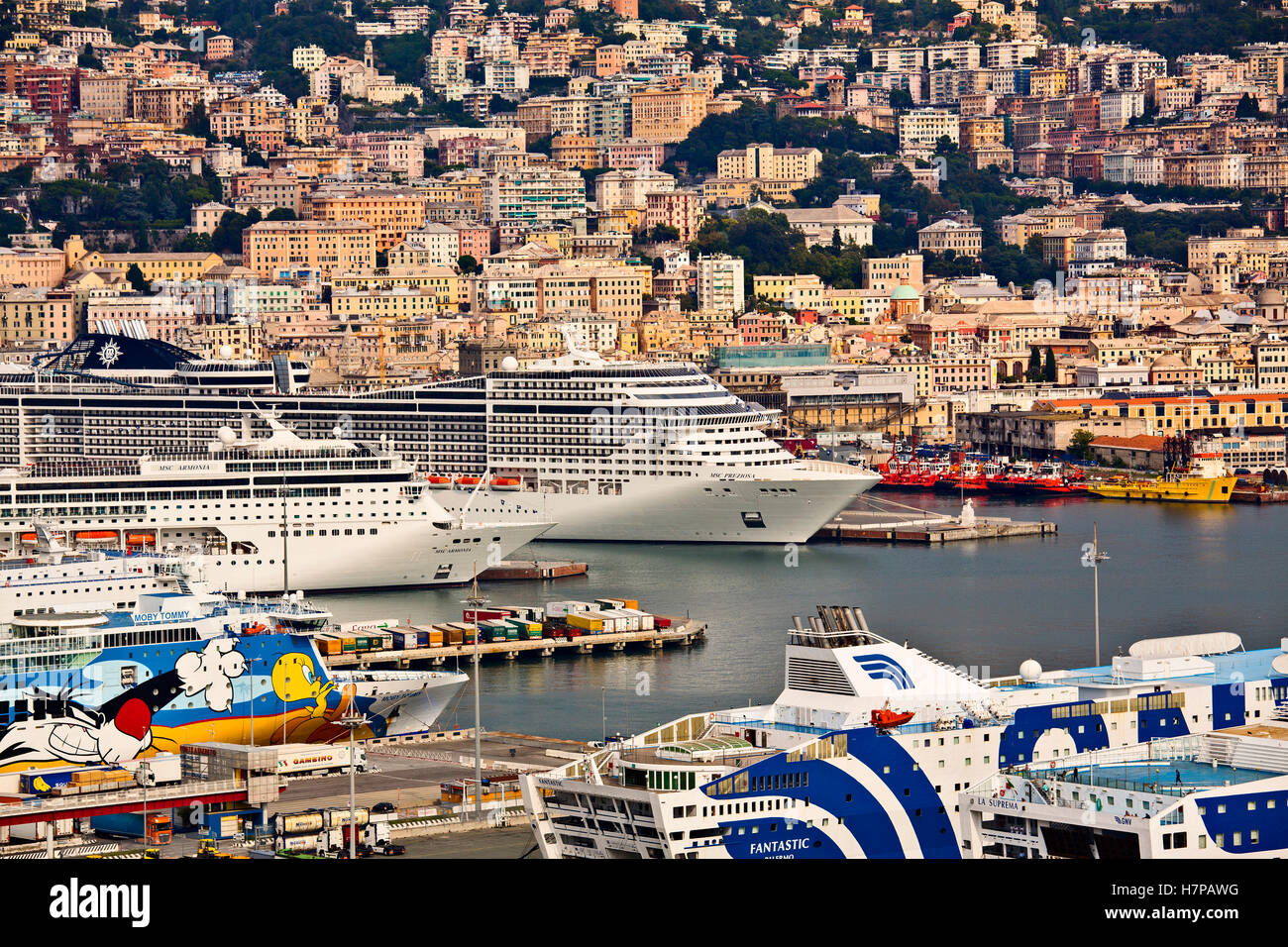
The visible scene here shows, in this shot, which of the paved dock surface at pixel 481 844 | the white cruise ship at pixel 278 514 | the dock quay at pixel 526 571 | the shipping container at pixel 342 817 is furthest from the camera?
the dock quay at pixel 526 571

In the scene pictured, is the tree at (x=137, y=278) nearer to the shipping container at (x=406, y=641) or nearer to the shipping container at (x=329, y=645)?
the shipping container at (x=406, y=641)

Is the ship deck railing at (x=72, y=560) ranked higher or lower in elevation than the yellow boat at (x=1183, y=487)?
higher

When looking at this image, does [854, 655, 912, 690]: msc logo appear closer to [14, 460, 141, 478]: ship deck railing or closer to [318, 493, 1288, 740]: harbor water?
[318, 493, 1288, 740]: harbor water

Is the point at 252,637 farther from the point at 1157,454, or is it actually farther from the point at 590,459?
the point at 1157,454

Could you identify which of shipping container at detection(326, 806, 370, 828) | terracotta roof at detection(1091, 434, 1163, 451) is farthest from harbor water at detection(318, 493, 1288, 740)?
terracotta roof at detection(1091, 434, 1163, 451)

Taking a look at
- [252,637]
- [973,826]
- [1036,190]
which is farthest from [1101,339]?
[973,826]

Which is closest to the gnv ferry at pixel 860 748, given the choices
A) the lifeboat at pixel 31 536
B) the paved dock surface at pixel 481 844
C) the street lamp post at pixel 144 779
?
the paved dock surface at pixel 481 844
